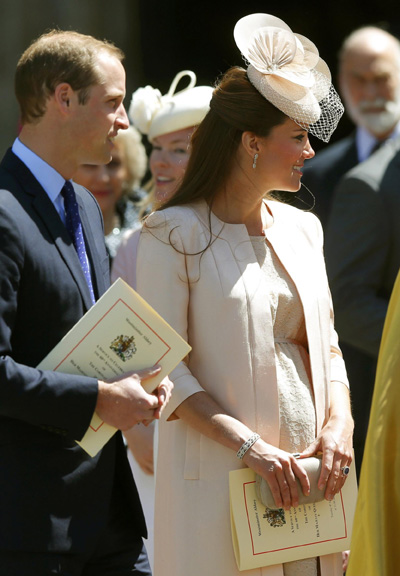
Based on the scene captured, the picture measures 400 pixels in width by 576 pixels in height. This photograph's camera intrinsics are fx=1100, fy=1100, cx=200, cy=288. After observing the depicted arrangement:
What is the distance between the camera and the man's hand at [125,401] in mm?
2959

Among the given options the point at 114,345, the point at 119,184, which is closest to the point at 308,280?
the point at 114,345

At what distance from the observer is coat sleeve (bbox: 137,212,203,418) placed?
3287 millimetres

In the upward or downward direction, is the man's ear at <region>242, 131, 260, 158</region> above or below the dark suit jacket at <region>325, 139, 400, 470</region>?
above

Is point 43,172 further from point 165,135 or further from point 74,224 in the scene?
point 165,135

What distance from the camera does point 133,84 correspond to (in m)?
8.38

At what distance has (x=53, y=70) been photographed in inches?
126

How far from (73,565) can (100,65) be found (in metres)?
1.44

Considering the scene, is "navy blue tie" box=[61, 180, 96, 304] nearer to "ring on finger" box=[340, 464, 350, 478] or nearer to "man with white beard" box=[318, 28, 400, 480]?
"ring on finger" box=[340, 464, 350, 478]

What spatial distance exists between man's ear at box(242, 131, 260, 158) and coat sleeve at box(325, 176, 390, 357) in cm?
182

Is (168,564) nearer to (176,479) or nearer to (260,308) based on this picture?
(176,479)

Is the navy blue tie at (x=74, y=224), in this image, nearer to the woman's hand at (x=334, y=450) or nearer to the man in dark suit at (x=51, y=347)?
the man in dark suit at (x=51, y=347)

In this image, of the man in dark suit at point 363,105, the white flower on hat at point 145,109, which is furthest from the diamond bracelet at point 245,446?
the man in dark suit at point 363,105

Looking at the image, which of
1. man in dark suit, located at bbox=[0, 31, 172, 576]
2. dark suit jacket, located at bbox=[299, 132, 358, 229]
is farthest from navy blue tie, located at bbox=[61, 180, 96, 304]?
dark suit jacket, located at bbox=[299, 132, 358, 229]

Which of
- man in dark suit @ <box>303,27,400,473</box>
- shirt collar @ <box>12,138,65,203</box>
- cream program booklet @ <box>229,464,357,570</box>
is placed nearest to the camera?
shirt collar @ <box>12,138,65,203</box>
